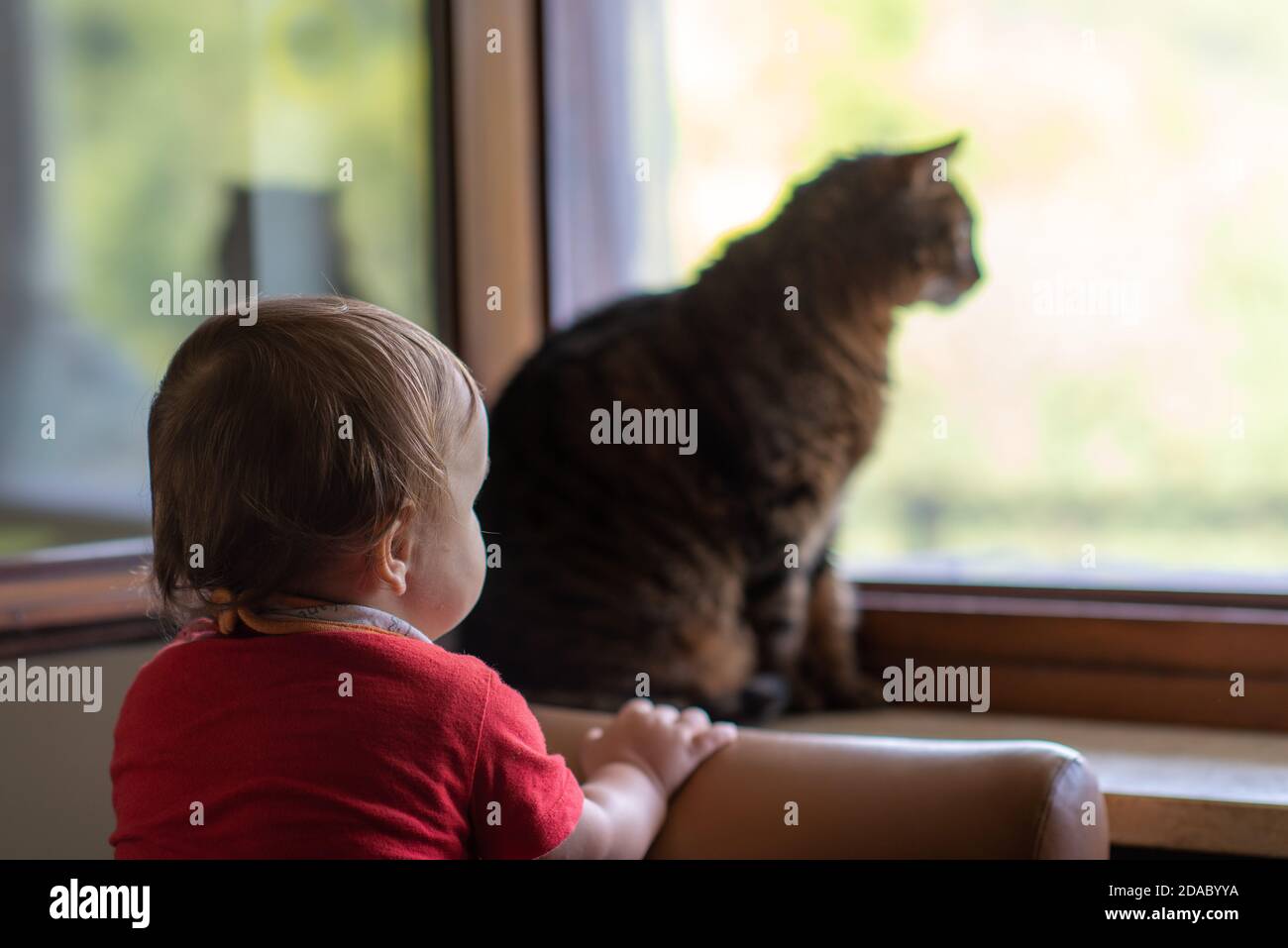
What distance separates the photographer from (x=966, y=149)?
65.5 inches

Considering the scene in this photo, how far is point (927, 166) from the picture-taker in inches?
62.1

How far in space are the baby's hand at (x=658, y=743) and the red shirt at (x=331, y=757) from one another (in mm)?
186

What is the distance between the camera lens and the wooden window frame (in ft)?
4.51

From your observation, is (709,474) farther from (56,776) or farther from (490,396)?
(56,776)

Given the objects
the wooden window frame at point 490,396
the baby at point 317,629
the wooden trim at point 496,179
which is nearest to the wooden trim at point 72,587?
the wooden window frame at point 490,396

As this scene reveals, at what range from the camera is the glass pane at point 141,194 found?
1.32 m

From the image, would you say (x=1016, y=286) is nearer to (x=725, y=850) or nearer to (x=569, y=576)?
(x=569, y=576)

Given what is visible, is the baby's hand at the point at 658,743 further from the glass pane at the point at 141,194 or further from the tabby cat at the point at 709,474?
the glass pane at the point at 141,194

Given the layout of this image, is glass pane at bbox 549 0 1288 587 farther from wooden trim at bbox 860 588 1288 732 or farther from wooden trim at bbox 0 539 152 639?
wooden trim at bbox 0 539 152 639

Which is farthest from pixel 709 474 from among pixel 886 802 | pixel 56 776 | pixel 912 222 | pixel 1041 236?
pixel 56 776

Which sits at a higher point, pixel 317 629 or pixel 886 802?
pixel 317 629

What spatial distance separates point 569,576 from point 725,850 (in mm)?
594

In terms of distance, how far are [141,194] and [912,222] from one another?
0.95 meters
